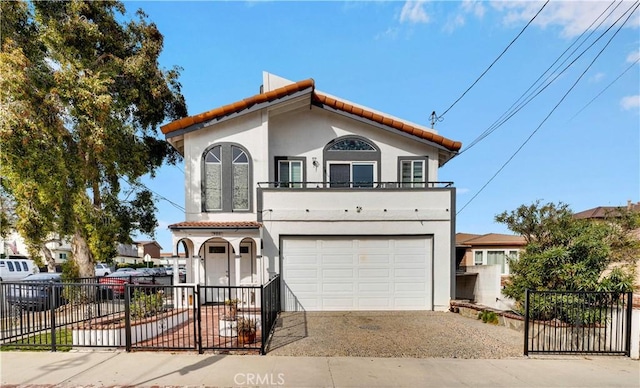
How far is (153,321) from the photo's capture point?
6820mm

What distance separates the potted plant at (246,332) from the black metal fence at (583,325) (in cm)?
555

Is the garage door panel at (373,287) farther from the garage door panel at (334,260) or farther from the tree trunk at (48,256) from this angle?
the tree trunk at (48,256)

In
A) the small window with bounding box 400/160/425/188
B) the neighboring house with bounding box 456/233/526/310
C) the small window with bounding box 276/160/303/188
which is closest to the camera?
the small window with bounding box 276/160/303/188

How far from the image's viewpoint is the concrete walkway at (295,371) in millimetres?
4766

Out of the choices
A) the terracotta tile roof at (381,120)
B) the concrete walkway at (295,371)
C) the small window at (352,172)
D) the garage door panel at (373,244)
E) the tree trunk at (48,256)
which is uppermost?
the terracotta tile roof at (381,120)

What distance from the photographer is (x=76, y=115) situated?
970 centimetres

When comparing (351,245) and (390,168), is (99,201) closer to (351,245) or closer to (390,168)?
(351,245)

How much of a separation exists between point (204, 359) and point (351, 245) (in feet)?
18.8

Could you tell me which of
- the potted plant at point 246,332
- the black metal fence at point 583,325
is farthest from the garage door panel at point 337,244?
the black metal fence at point 583,325

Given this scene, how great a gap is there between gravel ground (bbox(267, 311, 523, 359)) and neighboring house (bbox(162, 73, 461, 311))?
2.94 feet

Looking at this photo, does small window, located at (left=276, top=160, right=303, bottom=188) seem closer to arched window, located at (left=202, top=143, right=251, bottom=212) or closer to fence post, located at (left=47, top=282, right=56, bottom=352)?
arched window, located at (left=202, top=143, right=251, bottom=212)

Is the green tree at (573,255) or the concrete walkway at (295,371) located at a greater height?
the green tree at (573,255)

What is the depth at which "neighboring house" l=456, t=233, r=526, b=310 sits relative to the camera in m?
12.8

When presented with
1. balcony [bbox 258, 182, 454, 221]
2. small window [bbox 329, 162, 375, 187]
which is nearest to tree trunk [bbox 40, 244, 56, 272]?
balcony [bbox 258, 182, 454, 221]
